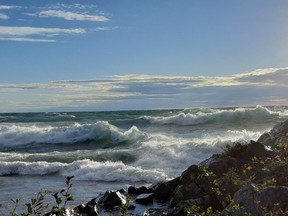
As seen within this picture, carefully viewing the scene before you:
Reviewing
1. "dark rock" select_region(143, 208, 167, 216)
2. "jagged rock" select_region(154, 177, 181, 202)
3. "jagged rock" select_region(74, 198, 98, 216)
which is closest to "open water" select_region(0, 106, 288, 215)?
"jagged rock" select_region(74, 198, 98, 216)

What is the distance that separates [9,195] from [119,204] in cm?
537

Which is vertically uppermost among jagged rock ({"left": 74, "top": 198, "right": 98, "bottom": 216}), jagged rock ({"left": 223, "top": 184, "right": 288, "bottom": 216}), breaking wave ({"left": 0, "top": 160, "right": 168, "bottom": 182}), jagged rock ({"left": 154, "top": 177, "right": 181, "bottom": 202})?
jagged rock ({"left": 223, "top": 184, "right": 288, "bottom": 216})

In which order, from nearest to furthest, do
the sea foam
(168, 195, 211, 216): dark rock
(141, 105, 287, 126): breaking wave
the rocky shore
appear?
1. the rocky shore
2. (168, 195, 211, 216): dark rock
3. the sea foam
4. (141, 105, 287, 126): breaking wave

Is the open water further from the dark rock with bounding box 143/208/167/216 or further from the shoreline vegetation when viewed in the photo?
the dark rock with bounding box 143/208/167/216

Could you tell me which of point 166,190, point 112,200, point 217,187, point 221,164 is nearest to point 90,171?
point 112,200

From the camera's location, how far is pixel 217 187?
32.2ft

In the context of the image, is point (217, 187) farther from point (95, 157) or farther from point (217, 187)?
point (95, 157)

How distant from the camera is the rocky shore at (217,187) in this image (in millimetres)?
7645

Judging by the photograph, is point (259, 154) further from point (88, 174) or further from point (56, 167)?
point (56, 167)

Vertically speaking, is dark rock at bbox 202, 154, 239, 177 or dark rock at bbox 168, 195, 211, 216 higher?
dark rock at bbox 202, 154, 239, 177

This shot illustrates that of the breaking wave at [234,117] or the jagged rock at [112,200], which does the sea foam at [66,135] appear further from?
the jagged rock at [112,200]

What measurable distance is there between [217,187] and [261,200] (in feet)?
11.3

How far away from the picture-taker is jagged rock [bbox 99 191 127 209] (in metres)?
12.8

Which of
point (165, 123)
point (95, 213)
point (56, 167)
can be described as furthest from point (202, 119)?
point (95, 213)
